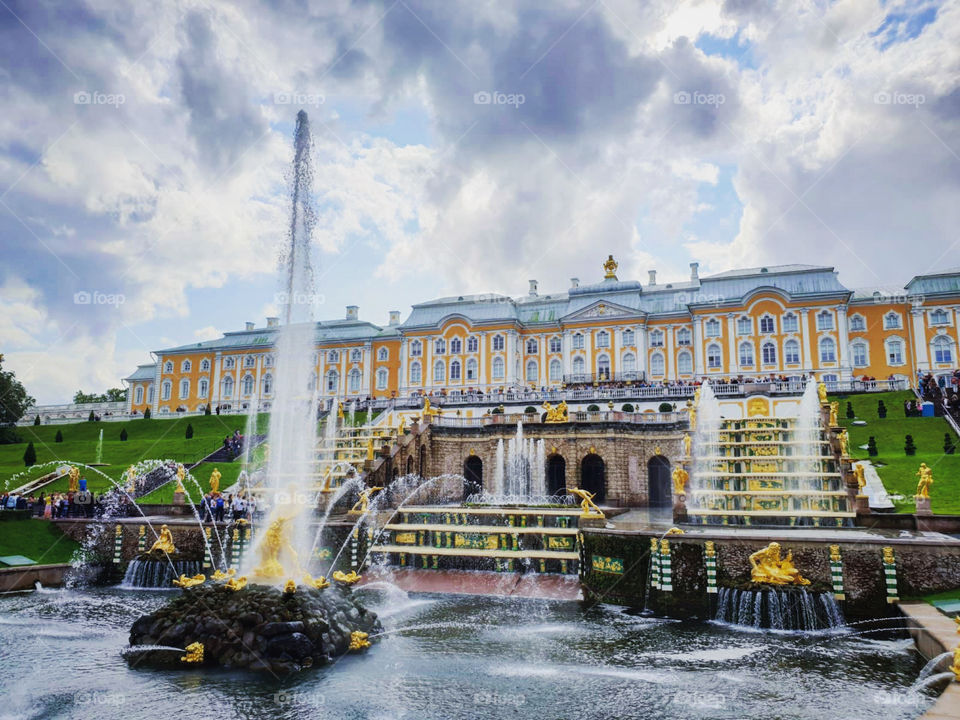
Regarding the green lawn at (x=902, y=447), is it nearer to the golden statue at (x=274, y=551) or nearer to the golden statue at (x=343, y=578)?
the golden statue at (x=343, y=578)

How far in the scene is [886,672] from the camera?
10898mm

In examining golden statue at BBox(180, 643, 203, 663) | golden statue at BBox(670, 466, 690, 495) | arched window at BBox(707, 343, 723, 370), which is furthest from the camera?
arched window at BBox(707, 343, 723, 370)

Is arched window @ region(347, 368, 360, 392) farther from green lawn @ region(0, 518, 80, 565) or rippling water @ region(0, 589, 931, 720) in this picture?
rippling water @ region(0, 589, 931, 720)

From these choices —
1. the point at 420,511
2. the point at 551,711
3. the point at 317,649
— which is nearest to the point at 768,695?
the point at 551,711

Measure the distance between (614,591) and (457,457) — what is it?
1721 centimetres

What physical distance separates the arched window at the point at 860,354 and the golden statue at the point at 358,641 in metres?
46.4

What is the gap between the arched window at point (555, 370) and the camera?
5711 centimetres

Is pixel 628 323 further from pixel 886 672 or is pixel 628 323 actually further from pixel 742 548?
pixel 886 672

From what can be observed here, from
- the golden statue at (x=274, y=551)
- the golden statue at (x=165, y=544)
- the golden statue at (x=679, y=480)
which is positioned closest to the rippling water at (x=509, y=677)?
the golden statue at (x=274, y=551)

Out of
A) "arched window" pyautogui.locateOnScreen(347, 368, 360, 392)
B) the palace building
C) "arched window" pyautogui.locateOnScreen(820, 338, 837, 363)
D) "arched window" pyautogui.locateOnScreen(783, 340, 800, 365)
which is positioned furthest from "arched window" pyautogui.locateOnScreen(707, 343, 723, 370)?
"arched window" pyautogui.locateOnScreen(347, 368, 360, 392)

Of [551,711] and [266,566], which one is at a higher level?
[266,566]

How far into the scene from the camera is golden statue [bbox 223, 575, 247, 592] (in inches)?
495

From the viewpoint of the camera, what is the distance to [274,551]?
43.7ft

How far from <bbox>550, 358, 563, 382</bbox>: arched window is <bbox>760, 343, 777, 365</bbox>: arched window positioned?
50.7 feet
